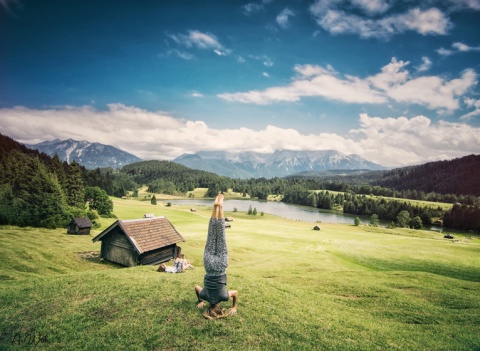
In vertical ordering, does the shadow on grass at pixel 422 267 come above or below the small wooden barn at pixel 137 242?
below

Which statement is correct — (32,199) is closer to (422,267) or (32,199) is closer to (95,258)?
(95,258)

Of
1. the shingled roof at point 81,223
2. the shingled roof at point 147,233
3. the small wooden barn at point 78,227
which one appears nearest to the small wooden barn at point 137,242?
the shingled roof at point 147,233

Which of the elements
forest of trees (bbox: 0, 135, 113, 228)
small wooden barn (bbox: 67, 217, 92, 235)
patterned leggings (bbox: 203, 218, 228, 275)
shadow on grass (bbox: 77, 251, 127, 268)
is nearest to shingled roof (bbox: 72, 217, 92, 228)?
small wooden barn (bbox: 67, 217, 92, 235)

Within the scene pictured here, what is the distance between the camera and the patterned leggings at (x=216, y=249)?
448 inches

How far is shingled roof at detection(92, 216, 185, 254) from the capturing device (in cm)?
2836

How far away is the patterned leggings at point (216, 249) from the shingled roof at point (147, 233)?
18945mm

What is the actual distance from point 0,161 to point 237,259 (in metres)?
72.0

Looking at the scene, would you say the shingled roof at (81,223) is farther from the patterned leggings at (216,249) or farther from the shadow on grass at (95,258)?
the patterned leggings at (216,249)

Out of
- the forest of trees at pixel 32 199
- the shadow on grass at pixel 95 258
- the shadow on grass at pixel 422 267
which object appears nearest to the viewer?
the shadow on grass at pixel 95 258

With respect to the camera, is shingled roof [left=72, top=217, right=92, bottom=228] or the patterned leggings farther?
shingled roof [left=72, top=217, right=92, bottom=228]

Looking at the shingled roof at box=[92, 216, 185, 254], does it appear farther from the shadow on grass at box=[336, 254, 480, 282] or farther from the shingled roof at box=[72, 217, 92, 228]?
the shadow on grass at box=[336, 254, 480, 282]

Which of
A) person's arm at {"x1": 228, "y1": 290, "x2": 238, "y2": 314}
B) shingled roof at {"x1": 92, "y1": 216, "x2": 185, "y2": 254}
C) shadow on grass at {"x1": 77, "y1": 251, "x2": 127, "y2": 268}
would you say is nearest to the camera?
person's arm at {"x1": 228, "y1": 290, "x2": 238, "y2": 314}

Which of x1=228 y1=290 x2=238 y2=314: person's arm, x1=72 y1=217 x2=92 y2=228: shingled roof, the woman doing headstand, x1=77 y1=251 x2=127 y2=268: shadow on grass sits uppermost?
the woman doing headstand

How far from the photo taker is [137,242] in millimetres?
28250
